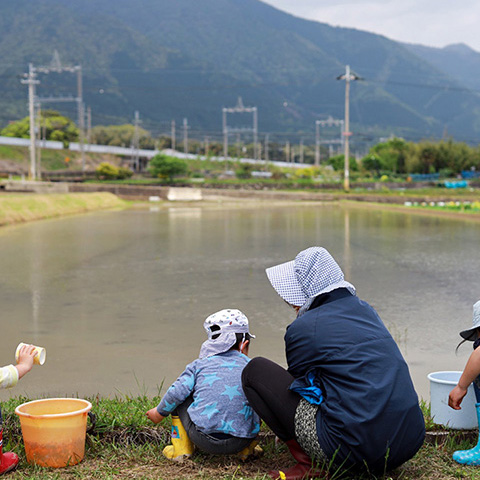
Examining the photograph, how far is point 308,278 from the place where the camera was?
11.5 ft

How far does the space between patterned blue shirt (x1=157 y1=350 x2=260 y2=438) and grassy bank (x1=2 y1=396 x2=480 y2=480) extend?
0.62ft

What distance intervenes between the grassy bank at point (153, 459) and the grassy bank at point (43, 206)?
69.1 feet

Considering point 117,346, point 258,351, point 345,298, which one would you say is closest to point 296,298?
point 345,298

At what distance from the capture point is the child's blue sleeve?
3.70m

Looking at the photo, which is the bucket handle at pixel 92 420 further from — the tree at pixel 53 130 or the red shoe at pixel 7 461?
the tree at pixel 53 130

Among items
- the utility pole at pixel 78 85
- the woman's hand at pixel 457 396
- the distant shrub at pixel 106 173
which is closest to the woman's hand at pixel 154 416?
the woman's hand at pixel 457 396

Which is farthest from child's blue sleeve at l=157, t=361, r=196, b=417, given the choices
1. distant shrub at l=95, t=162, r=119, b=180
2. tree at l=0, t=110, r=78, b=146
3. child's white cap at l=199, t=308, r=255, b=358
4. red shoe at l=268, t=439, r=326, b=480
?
tree at l=0, t=110, r=78, b=146

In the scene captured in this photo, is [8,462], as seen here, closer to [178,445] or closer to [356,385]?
[178,445]

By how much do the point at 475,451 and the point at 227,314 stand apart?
132 cm

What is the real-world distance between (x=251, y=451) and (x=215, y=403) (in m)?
0.33

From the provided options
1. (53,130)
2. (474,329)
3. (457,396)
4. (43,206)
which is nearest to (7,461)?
(457,396)

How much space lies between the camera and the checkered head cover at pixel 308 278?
3461mm

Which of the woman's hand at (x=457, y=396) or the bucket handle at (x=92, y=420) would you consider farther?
the bucket handle at (x=92, y=420)

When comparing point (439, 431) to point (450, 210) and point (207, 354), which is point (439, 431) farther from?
point (450, 210)
